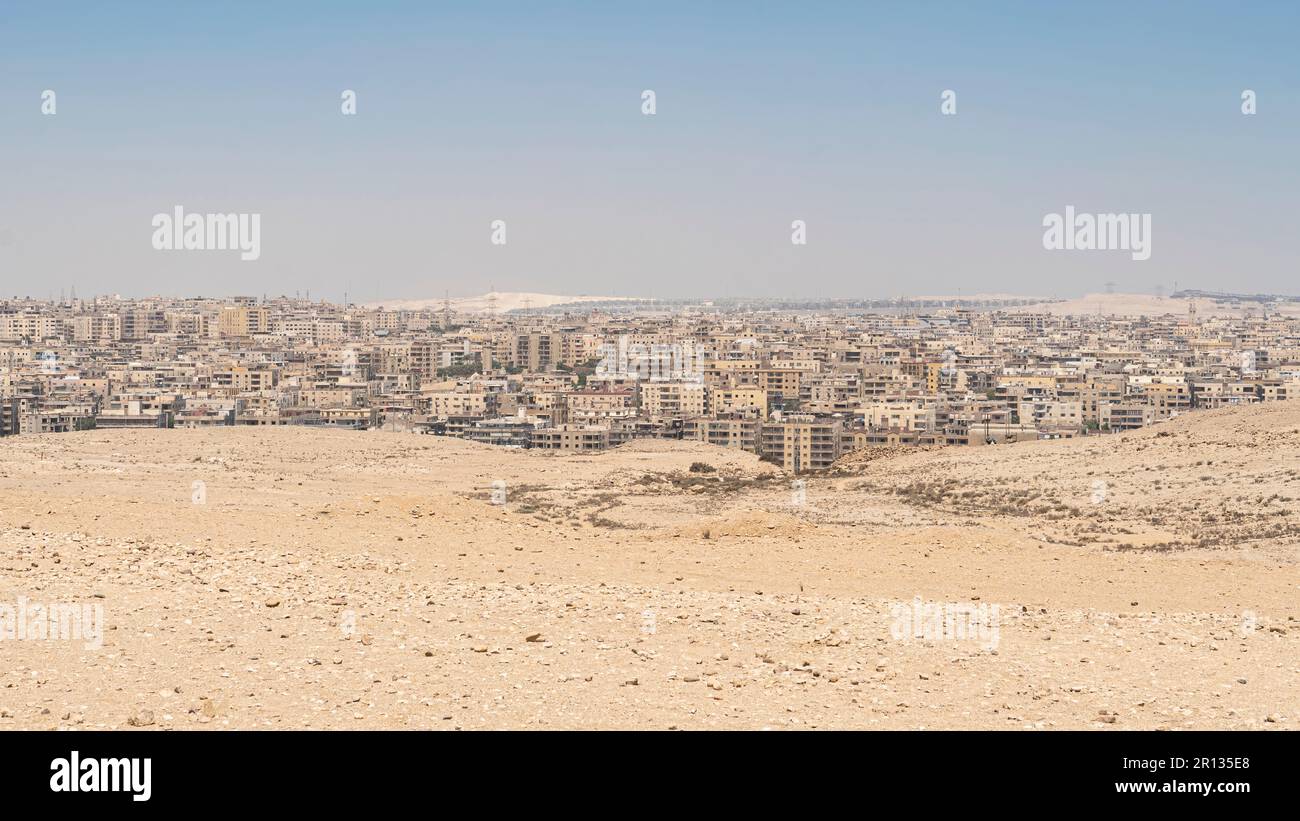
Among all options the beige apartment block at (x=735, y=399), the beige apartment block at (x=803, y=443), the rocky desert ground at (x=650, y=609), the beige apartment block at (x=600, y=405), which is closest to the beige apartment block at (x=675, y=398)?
the beige apartment block at (x=735, y=399)

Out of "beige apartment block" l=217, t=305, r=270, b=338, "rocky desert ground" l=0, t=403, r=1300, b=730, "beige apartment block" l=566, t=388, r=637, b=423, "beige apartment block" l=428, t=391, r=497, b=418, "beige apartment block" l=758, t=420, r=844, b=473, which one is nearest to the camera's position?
"rocky desert ground" l=0, t=403, r=1300, b=730

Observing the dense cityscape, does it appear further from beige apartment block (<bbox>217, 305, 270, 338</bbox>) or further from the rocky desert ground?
the rocky desert ground

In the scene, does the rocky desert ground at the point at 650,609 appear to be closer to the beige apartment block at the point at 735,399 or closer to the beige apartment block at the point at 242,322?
the beige apartment block at the point at 735,399

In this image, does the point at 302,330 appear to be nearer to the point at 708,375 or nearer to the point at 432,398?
the point at 708,375

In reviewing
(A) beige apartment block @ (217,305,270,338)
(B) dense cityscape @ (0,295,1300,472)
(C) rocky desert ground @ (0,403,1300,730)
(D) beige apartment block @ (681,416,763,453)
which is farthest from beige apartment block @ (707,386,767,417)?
(A) beige apartment block @ (217,305,270,338)

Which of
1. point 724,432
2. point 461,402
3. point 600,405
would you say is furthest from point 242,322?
point 724,432

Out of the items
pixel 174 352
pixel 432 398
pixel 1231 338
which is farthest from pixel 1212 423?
pixel 1231 338
